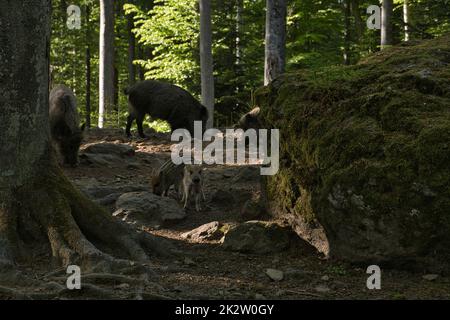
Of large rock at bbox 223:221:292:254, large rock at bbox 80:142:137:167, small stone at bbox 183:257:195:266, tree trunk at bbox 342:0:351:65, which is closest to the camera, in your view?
small stone at bbox 183:257:195:266

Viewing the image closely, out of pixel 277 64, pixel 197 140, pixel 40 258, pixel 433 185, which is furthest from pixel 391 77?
pixel 197 140

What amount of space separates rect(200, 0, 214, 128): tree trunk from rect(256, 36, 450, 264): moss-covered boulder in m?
9.82

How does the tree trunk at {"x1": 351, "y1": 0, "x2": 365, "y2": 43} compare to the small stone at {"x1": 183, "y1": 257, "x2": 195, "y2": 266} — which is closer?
the small stone at {"x1": 183, "y1": 257, "x2": 195, "y2": 266}

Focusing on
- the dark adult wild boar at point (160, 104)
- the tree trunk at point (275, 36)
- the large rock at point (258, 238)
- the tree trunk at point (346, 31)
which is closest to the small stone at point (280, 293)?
the large rock at point (258, 238)

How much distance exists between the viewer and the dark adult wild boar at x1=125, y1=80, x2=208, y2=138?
1560 centimetres

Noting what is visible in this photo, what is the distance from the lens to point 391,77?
686 cm

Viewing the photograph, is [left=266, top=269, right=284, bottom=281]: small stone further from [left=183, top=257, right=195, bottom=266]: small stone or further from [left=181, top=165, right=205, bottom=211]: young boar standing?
[left=181, top=165, right=205, bottom=211]: young boar standing

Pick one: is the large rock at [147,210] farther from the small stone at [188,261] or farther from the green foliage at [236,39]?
the green foliage at [236,39]

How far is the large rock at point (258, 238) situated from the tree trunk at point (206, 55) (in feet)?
35.0

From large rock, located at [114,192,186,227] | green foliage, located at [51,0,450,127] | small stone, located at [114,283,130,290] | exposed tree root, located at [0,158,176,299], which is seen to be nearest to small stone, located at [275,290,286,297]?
exposed tree root, located at [0,158,176,299]

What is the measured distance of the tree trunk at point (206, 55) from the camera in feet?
55.7

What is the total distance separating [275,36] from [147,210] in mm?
7239

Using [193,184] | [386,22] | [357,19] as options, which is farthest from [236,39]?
[193,184]

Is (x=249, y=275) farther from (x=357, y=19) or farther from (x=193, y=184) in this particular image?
(x=357, y=19)
